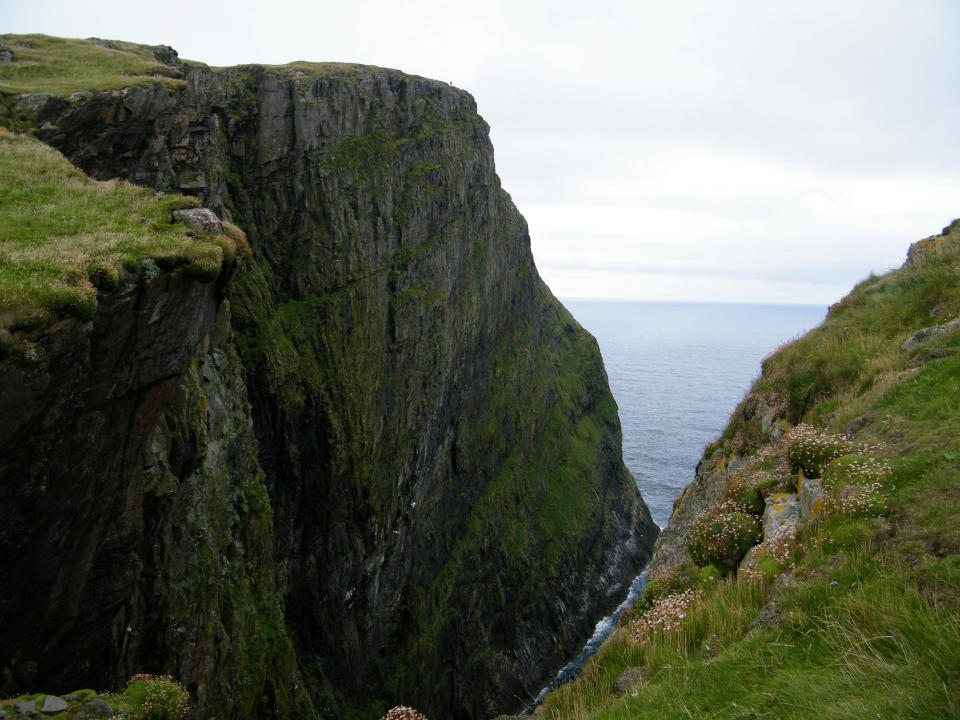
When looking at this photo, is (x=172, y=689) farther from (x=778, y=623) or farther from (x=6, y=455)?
(x=778, y=623)

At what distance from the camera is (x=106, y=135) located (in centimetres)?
2292

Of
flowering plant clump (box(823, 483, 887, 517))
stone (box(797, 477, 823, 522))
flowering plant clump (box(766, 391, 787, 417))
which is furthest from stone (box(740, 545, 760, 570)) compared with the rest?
flowering plant clump (box(766, 391, 787, 417))

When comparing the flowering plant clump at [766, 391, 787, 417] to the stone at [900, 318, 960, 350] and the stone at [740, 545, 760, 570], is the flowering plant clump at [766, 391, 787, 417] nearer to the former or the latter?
the stone at [900, 318, 960, 350]

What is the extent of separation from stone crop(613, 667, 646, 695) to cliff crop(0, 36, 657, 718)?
12436 millimetres

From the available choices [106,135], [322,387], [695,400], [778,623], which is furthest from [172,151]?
[695,400]

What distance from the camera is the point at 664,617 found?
1016 cm

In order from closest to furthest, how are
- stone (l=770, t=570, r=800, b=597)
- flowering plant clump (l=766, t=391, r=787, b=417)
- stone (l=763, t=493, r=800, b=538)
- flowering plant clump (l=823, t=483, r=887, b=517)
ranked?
stone (l=770, t=570, r=800, b=597) < flowering plant clump (l=823, t=483, r=887, b=517) < stone (l=763, t=493, r=800, b=538) < flowering plant clump (l=766, t=391, r=787, b=417)

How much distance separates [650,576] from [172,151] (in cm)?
2955

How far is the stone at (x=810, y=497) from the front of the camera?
1055 cm

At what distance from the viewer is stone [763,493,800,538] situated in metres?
11.5

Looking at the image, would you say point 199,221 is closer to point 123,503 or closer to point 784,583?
point 123,503

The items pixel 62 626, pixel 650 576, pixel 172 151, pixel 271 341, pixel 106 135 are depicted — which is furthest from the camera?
pixel 271 341

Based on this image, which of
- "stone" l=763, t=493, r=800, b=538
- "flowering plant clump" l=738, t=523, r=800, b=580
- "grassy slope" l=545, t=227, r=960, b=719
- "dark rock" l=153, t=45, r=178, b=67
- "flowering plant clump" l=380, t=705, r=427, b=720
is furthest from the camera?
"dark rock" l=153, t=45, r=178, b=67

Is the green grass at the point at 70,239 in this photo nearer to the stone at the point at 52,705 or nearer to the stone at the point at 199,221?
the stone at the point at 199,221
